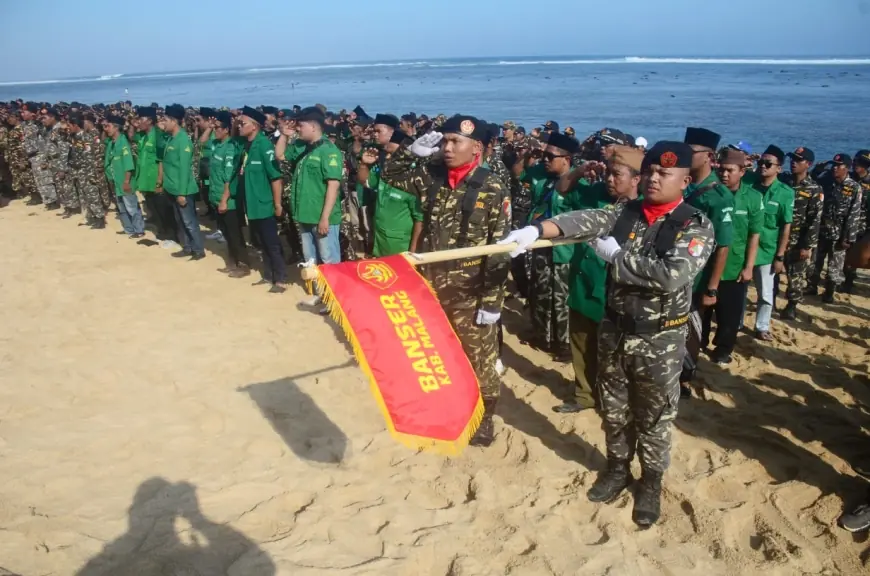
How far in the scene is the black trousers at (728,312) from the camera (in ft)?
17.1

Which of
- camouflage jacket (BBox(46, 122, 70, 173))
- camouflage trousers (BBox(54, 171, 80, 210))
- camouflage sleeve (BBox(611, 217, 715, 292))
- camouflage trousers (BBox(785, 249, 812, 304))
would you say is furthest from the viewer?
camouflage trousers (BBox(54, 171, 80, 210))

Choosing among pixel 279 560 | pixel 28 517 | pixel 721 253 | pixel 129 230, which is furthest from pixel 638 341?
pixel 129 230

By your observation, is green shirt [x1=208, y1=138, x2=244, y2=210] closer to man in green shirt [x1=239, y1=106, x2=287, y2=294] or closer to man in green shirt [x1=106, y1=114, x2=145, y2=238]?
man in green shirt [x1=239, y1=106, x2=287, y2=294]

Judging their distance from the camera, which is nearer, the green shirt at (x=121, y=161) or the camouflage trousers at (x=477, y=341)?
the camouflage trousers at (x=477, y=341)

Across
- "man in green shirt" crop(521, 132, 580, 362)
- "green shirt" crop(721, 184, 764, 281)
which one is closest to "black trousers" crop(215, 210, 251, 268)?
"man in green shirt" crop(521, 132, 580, 362)

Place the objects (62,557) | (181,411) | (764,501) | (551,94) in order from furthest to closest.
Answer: (551,94) < (181,411) < (764,501) < (62,557)

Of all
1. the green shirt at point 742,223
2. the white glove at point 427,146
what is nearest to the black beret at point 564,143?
the green shirt at point 742,223

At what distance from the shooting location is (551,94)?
49.8m

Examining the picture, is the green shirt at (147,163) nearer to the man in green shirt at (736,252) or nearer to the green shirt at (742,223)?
the man in green shirt at (736,252)

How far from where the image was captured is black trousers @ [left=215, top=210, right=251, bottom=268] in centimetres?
796

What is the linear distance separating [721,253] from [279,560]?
373cm

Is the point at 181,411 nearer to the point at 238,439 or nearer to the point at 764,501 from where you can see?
the point at 238,439

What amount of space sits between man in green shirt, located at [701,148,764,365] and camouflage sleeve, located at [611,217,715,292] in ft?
6.81

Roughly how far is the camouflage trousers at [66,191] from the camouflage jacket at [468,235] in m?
10.9
